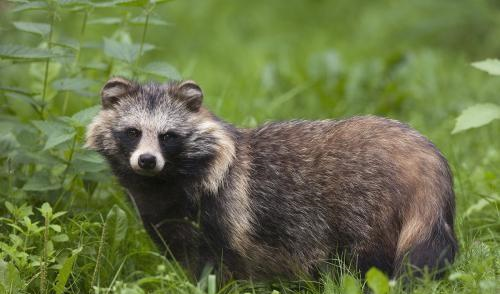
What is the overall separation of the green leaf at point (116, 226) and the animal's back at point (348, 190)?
35.1 inches

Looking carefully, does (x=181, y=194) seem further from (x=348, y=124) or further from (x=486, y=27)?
(x=486, y=27)

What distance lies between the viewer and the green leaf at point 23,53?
18.3 feet

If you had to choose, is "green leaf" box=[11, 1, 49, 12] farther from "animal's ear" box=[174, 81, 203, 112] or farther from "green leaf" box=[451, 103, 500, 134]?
"green leaf" box=[451, 103, 500, 134]

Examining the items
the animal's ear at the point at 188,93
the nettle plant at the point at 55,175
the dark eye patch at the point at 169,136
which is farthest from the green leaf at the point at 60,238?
the animal's ear at the point at 188,93

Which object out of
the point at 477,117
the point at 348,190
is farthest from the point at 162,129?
the point at 477,117

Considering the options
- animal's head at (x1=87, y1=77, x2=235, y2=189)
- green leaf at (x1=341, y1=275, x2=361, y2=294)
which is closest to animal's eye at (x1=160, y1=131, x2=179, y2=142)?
animal's head at (x1=87, y1=77, x2=235, y2=189)

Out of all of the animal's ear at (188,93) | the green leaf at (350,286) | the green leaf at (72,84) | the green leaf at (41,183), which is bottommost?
the green leaf at (41,183)

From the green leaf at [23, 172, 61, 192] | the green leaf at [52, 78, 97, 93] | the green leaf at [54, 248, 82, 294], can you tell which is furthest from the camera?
the green leaf at [52, 78, 97, 93]

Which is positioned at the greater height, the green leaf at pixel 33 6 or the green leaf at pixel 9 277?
the green leaf at pixel 33 6

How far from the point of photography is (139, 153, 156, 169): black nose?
506cm

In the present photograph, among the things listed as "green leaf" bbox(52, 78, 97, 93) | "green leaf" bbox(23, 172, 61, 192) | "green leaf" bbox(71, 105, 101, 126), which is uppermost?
"green leaf" bbox(52, 78, 97, 93)

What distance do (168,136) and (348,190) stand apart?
44.1 inches

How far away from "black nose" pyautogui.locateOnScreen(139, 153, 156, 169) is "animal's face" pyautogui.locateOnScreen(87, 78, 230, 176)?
0.16ft

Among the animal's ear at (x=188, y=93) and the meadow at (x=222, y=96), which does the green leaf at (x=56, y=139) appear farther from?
the animal's ear at (x=188, y=93)
